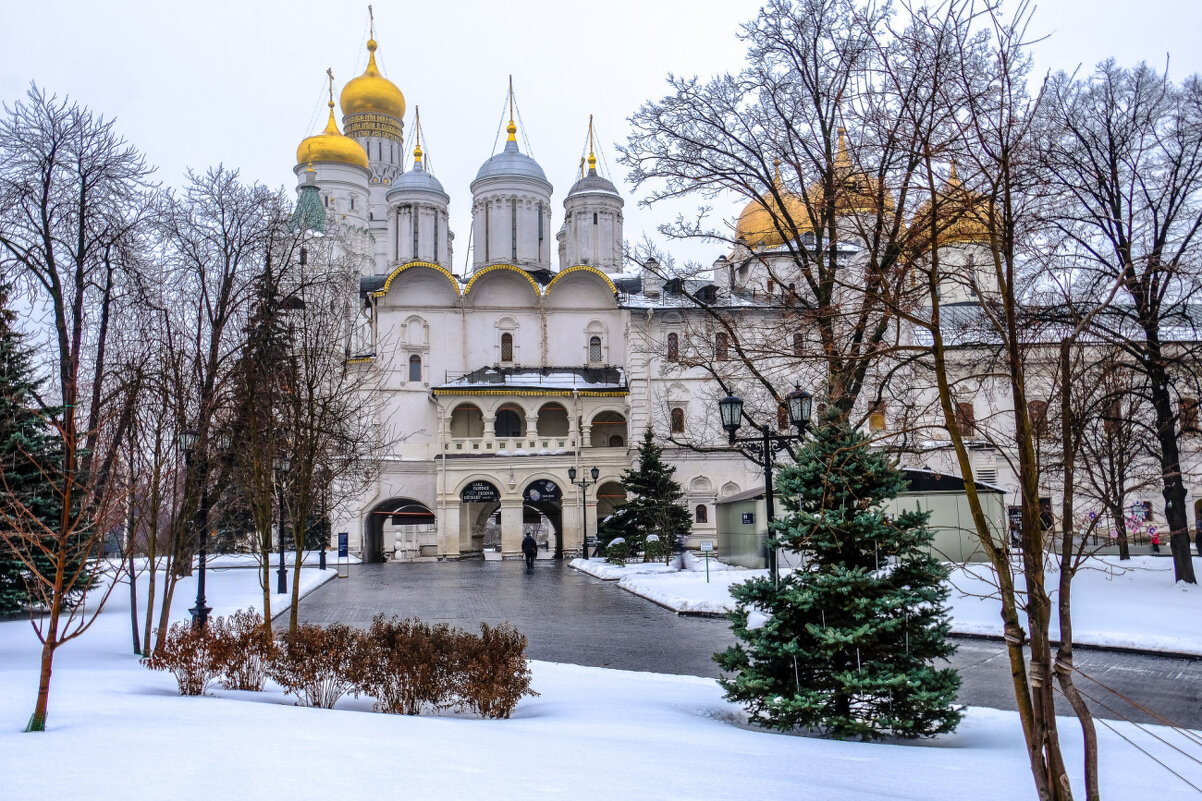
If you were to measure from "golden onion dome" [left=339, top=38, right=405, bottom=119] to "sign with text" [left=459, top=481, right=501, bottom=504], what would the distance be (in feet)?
133

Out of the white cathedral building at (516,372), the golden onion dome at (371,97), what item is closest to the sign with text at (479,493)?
the white cathedral building at (516,372)

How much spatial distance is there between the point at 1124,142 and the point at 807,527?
13.8 meters

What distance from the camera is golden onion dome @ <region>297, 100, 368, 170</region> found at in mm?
59781

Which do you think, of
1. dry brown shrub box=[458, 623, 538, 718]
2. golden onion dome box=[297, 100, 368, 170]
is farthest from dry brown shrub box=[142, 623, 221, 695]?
golden onion dome box=[297, 100, 368, 170]

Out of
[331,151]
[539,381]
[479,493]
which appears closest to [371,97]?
[331,151]

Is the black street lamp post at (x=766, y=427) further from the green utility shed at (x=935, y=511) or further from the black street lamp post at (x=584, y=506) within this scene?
the black street lamp post at (x=584, y=506)

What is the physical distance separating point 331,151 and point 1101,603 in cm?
5444

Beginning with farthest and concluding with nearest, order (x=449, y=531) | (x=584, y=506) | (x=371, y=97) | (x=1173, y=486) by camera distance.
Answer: (x=371, y=97) → (x=449, y=531) → (x=584, y=506) → (x=1173, y=486)

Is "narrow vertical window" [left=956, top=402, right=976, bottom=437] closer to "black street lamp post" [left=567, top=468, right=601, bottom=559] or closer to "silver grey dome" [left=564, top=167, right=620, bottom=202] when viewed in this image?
"black street lamp post" [left=567, top=468, right=601, bottom=559]

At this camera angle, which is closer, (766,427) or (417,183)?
(766,427)

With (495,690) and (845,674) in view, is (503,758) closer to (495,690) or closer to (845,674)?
(495,690)

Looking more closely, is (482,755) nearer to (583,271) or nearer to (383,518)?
(383,518)

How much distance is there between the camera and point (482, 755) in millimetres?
5531

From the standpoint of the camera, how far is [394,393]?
146ft
